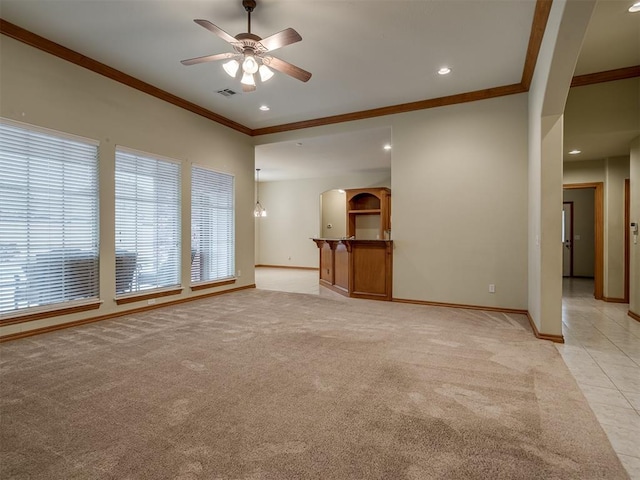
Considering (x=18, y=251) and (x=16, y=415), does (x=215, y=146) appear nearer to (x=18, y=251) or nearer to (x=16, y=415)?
(x=18, y=251)

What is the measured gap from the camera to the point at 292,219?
37.7ft

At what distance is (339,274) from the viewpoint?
267 inches

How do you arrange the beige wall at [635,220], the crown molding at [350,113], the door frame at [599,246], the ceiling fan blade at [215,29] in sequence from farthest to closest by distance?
the door frame at [599,246] → the beige wall at [635,220] → the crown molding at [350,113] → the ceiling fan blade at [215,29]

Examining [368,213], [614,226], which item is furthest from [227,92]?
[614,226]

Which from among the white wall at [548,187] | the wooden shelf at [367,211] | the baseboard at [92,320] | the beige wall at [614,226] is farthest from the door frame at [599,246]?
the baseboard at [92,320]

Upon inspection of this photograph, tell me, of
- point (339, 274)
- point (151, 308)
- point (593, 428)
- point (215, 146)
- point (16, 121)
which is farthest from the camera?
point (339, 274)

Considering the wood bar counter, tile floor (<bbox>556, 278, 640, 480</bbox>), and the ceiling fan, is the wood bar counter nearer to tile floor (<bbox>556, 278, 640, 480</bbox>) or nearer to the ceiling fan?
tile floor (<bbox>556, 278, 640, 480</bbox>)

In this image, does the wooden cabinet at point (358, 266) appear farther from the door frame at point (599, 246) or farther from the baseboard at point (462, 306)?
the door frame at point (599, 246)

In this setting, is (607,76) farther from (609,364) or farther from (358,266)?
(358,266)

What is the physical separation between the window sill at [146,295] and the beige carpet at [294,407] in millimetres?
731

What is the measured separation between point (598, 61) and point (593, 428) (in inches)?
174

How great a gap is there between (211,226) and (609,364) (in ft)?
18.7

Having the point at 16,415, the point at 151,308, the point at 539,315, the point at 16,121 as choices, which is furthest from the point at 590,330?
the point at 16,121

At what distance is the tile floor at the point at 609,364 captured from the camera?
6.21 ft
